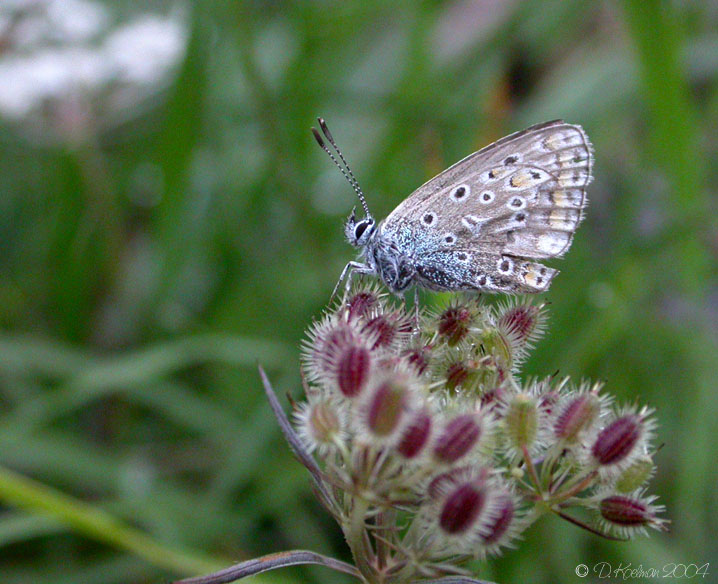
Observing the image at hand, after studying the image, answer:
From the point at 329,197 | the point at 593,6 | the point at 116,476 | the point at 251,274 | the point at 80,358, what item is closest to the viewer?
the point at 116,476

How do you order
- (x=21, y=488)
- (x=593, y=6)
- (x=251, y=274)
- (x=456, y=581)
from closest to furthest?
1. (x=456, y=581)
2. (x=21, y=488)
3. (x=251, y=274)
4. (x=593, y=6)

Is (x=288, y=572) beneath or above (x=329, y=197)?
beneath

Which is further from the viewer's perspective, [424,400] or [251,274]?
[251,274]

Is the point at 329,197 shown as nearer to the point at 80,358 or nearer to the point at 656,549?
the point at 80,358

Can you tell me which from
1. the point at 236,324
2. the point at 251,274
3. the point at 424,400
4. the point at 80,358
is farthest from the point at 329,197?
the point at 424,400

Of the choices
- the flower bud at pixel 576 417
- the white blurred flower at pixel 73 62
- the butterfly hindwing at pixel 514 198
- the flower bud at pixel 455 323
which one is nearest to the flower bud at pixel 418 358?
the flower bud at pixel 455 323

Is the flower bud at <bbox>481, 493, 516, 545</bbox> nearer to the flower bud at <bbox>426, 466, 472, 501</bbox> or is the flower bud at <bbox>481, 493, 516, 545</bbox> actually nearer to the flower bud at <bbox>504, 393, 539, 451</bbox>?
the flower bud at <bbox>426, 466, 472, 501</bbox>
